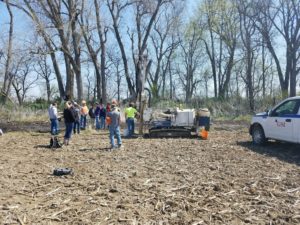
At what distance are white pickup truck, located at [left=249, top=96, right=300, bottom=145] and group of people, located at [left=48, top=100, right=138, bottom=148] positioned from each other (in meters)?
4.86

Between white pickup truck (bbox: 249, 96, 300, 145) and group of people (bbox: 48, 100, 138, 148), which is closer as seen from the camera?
white pickup truck (bbox: 249, 96, 300, 145)

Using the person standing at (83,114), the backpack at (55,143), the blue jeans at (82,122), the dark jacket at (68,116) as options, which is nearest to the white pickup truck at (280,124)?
the dark jacket at (68,116)

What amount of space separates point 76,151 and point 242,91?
56718 mm

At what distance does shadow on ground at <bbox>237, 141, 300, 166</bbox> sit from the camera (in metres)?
12.2

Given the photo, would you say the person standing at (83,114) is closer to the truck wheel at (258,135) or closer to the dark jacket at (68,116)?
the dark jacket at (68,116)

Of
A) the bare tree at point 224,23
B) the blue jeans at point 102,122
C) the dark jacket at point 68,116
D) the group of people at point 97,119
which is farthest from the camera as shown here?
the bare tree at point 224,23

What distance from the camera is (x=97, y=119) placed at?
23812 millimetres

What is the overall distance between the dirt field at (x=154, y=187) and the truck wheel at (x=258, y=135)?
3.30ft

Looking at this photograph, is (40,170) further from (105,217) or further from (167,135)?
(167,135)

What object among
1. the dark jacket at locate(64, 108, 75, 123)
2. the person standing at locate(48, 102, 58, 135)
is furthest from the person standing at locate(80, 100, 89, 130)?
the dark jacket at locate(64, 108, 75, 123)

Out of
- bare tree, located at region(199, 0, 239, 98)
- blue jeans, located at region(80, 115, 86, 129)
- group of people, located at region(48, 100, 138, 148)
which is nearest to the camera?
group of people, located at region(48, 100, 138, 148)

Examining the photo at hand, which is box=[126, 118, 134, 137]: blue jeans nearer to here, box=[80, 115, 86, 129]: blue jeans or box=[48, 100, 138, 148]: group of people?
box=[48, 100, 138, 148]: group of people

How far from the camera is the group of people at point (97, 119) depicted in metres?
14.4

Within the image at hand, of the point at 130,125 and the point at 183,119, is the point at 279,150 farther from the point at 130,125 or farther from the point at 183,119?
Answer: the point at 130,125
